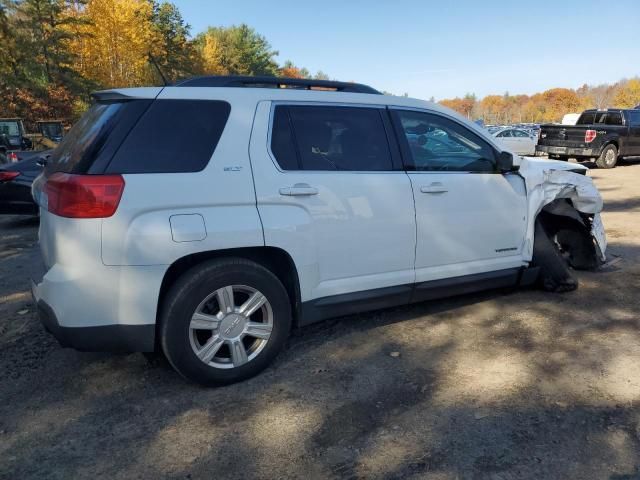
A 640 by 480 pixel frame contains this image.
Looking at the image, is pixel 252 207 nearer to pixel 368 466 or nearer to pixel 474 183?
pixel 368 466

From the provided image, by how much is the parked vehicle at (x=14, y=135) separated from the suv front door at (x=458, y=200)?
2290 cm

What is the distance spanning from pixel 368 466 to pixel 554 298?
296 cm

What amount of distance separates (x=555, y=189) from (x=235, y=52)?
2984 inches

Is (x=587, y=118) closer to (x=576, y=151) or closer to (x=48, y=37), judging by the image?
(x=576, y=151)

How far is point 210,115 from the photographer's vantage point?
124 inches

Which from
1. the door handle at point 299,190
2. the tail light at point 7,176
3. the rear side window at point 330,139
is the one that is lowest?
the tail light at point 7,176

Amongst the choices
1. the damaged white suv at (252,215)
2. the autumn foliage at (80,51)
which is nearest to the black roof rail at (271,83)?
the damaged white suv at (252,215)

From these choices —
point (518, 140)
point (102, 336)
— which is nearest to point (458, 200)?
point (102, 336)

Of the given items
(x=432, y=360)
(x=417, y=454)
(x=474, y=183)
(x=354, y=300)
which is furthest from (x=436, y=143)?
(x=417, y=454)

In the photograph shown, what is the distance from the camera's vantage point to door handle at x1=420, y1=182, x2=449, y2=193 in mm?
3751

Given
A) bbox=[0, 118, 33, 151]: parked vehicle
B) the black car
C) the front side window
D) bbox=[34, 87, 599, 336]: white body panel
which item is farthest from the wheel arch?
bbox=[0, 118, 33, 151]: parked vehicle

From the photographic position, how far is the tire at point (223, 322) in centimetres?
297

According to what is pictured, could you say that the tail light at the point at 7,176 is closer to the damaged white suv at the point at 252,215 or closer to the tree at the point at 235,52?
the damaged white suv at the point at 252,215

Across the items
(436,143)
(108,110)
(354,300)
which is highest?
(108,110)
